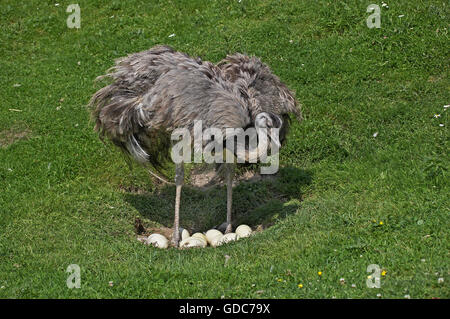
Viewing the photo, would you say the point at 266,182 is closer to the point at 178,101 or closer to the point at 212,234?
the point at 212,234

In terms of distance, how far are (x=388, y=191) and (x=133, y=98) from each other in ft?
11.4

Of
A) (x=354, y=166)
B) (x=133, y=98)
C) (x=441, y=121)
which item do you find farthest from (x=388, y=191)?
(x=133, y=98)

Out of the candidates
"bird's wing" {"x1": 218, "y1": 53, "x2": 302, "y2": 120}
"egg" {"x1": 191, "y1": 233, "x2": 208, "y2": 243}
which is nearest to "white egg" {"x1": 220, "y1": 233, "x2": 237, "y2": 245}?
"egg" {"x1": 191, "y1": 233, "x2": 208, "y2": 243}

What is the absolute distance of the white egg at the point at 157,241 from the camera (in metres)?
8.86

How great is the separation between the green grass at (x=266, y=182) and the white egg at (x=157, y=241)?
0.30m

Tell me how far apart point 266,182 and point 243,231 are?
150 cm

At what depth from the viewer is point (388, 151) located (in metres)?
9.84

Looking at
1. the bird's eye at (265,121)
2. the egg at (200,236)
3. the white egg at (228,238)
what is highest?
the bird's eye at (265,121)

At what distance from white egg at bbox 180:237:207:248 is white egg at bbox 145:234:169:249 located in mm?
217

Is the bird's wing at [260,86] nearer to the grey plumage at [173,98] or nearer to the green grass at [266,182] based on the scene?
the grey plumage at [173,98]

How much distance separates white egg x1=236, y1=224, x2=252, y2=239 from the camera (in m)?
9.04

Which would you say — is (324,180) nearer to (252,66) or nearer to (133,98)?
(252,66)

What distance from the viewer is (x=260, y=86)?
30.0 feet

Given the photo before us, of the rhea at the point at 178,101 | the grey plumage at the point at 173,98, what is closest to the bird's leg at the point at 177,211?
the rhea at the point at 178,101
